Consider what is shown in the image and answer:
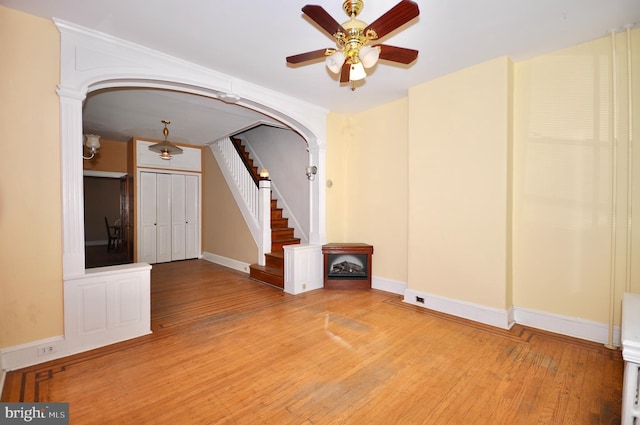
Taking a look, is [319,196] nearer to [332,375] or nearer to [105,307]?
[332,375]

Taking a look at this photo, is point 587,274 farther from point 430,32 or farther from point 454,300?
point 430,32

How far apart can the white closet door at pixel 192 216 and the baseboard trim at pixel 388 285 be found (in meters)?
5.17

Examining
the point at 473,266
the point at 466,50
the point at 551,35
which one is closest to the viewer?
the point at 551,35

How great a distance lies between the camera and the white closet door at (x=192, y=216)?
25.0 feet

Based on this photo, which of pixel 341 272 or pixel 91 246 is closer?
pixel 341 272

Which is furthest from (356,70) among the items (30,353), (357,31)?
(30,353)

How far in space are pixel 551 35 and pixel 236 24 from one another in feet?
10.3

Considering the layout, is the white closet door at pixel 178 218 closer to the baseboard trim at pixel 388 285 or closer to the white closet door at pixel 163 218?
the white closet door at pixel 163 218

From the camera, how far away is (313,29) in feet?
8.93

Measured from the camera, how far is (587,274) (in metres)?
3.02

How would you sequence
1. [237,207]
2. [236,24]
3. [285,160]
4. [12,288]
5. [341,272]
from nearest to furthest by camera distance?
[12,288] → [236,24] → [341,272] → [237,207] → [285,160]

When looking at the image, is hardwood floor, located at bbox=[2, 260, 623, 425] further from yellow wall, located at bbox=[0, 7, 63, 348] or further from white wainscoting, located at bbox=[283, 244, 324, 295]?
white wainscoting, located at bbox=[283, 244, 324, 295]

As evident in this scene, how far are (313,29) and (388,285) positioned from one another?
3.87 m

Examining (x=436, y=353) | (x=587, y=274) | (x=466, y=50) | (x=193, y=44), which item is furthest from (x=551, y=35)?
(x=193, y=44)
